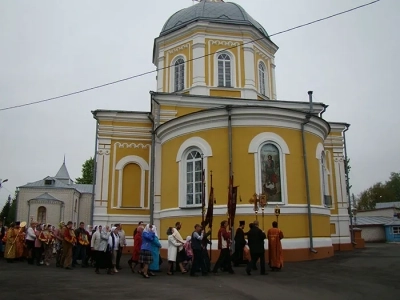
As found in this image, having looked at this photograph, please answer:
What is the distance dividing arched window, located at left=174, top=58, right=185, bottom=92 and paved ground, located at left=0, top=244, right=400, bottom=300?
40.4ft

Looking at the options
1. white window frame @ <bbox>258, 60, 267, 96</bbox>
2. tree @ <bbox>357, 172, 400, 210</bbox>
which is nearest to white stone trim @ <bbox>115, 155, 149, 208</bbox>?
white window frame @ <bbox>258, 60, 267, 96</bbox>

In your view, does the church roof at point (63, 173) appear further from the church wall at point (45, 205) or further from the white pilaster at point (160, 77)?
the white pilaster at point (160, 77)

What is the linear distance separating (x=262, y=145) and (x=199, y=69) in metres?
7.42

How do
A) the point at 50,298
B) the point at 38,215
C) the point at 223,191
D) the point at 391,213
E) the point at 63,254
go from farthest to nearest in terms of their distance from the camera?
the point at 391,213
the point at 38,215
the point at 223,191
the point at 63,254
the point at 50,298

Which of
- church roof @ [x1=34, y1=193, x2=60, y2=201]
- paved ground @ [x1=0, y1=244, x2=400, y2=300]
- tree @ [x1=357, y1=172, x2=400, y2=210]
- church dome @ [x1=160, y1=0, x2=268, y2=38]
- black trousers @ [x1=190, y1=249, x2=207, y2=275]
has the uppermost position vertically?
church dome @ [x1=160, y1=0, x2=268, y2=38]

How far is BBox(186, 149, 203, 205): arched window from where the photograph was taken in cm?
1589

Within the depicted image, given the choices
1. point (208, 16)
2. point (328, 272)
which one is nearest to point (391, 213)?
point (208, 16)

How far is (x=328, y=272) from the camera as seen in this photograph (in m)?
11.4

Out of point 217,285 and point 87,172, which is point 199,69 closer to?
point 217,285

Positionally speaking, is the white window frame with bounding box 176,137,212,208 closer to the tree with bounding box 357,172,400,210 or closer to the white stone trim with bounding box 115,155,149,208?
the white stone trim with bounding box 115,155,149,208

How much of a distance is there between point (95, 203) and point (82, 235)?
6169 millimetres

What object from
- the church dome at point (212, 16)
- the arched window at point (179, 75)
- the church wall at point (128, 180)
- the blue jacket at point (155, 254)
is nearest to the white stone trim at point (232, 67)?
the church dome at point (212, 16)

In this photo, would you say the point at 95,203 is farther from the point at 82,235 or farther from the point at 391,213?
the point at 391,213

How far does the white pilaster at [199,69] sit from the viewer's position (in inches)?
818
